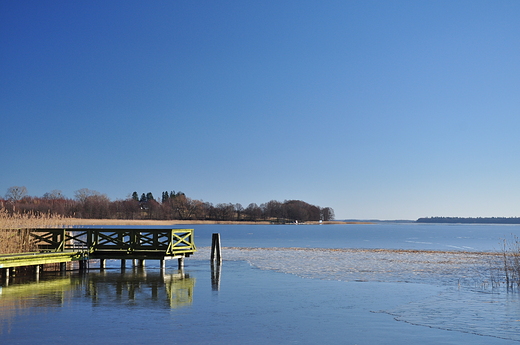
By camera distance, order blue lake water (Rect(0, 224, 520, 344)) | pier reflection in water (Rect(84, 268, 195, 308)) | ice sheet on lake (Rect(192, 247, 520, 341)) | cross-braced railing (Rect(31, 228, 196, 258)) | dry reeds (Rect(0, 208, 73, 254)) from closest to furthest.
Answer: blue lake water (Rect(0, 224, 520, 344)) < ice sheet on lake (Rect(192, 247, 520, 341)) < pier reflection in water (Rect(84, 268, 195, 308)) < dry reeds (Rect(0, 208, 73, 254)) < cross-braced railing (Rect(31, 228, 196, 258))

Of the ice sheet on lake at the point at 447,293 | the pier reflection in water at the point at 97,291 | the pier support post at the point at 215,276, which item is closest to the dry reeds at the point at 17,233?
the pier reflection in water at the point at 97,291

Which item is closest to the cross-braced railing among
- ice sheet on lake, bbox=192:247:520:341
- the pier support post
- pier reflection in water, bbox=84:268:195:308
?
pier reflection in water, bbox=84:268:195:308

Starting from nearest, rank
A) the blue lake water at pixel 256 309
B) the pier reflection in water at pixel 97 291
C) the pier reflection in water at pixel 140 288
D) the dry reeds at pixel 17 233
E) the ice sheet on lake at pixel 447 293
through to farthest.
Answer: the blue lake water at pixel 256 309 < the ice sheet on lake at pixel 447 293 < the pier reflection in water at pixel 97 291 < the pier reflection in water at pixel 140 288 < the dry reeds at pixel 17 233

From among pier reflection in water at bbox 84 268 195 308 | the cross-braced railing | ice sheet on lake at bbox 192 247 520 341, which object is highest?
the cross-braced railing

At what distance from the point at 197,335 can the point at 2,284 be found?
10.9 m

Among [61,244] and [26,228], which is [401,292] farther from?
[26,228]

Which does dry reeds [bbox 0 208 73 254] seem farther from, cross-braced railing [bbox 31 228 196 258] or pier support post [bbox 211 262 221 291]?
pier support post [bbox 211 262 221 291]

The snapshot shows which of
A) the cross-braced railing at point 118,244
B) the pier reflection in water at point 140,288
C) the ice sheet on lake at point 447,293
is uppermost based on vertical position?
the cross-braced railing at point 118,244

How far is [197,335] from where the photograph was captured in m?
9.91

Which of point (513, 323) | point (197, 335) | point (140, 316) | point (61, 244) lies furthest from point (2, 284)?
point (513, 323)

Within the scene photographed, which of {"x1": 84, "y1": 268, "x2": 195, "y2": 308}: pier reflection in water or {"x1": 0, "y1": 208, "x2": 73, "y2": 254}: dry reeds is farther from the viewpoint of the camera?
{"x1": 0, "y1": 208, "x2": 73, "y2": 254}: dry reeds

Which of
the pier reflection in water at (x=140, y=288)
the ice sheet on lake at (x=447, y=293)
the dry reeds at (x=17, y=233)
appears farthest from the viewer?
the dry reeds at (x=17, y=233)

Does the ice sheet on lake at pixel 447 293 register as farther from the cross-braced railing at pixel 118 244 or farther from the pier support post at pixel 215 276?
the cross-braced railing at pixel 118 244

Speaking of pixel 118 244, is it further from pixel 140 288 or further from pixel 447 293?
pixel 447 293
